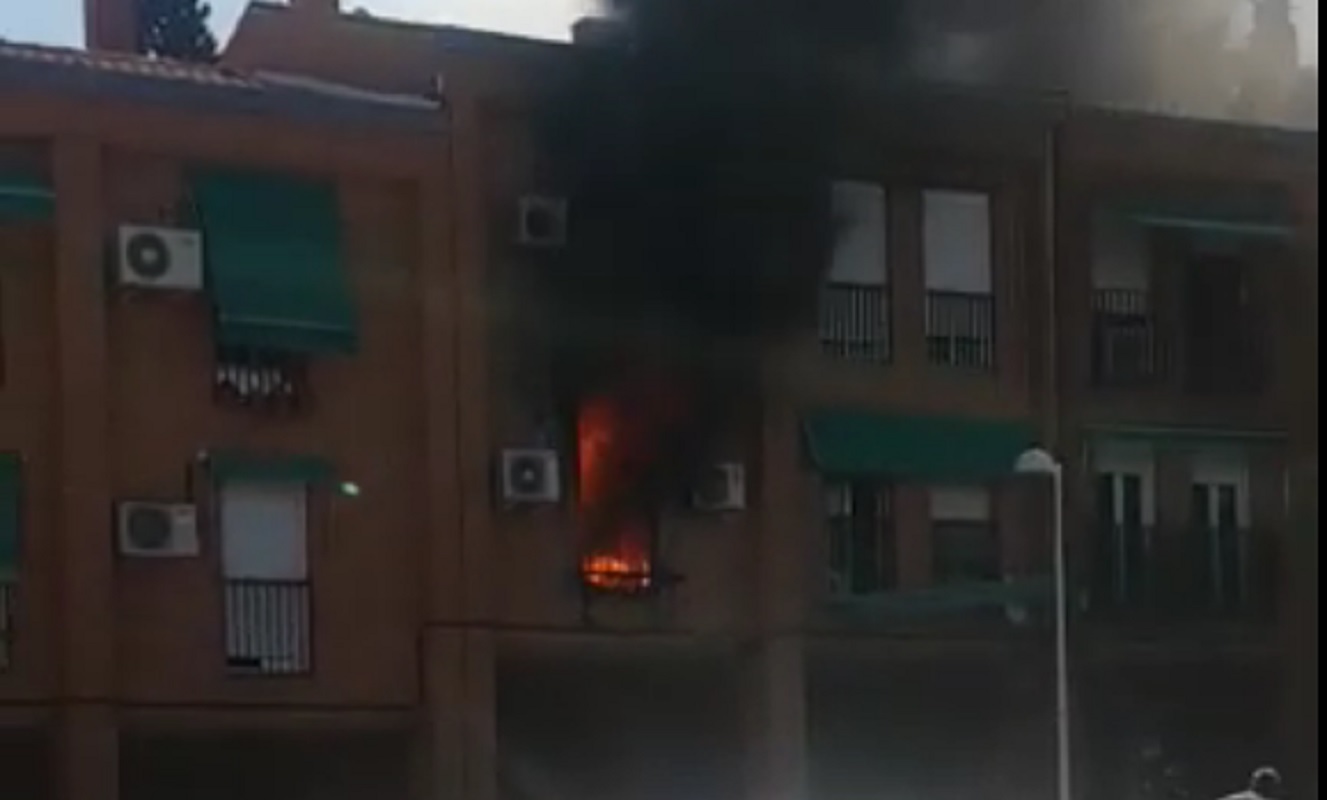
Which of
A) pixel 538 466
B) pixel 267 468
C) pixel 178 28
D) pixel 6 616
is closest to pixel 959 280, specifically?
pixel 538 466

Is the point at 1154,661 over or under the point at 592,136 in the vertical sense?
under

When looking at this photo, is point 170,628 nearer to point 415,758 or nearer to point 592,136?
point 415,758

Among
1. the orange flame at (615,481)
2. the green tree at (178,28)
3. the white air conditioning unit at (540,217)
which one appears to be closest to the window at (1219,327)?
the orange flame at (615,481)

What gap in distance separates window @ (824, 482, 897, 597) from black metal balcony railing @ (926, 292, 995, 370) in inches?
29.9

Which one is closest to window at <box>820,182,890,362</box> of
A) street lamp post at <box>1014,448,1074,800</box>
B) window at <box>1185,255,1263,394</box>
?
street lamp post at <box>1014,448,1074,800</box>

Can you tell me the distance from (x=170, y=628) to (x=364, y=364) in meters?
1.47

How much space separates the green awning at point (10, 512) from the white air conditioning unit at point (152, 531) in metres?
0.40

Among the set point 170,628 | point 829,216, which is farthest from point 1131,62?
point 170,628

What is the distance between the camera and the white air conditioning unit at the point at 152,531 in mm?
10328

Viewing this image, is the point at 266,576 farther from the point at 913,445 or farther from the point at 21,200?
the point at 913,445

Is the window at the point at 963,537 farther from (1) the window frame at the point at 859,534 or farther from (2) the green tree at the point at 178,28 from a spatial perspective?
(2) the green tree at the point at 178,28

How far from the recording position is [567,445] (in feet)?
37.7

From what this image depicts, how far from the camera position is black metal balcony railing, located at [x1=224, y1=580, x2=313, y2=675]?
10.7m

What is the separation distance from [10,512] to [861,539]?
4.09m
